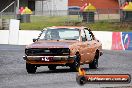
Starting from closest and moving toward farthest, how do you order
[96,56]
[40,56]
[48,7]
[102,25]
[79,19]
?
[40,56], [96,56], [102,25], [79,19], [48,7]

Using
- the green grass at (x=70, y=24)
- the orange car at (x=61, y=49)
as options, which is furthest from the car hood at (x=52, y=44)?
the green grass at (x=70, y=24)

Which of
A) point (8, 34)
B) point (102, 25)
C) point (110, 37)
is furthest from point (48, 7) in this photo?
point (110, 37)

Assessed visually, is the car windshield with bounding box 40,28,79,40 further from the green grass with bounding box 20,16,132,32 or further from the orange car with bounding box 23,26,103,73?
the green grass with bounding box 20,16,132,32

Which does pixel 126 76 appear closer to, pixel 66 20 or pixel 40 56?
pixel 40 56

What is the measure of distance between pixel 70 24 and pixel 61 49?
37369 mm

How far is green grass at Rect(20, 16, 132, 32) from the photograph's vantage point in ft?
180

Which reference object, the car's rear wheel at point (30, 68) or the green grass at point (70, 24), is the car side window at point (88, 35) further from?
the green grass at point (70, 24)

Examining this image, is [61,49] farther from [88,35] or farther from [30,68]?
[88,35]

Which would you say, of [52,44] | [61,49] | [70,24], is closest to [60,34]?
[52,44]

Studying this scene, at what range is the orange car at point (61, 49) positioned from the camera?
19266 millimetres

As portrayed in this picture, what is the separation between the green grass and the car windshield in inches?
1302

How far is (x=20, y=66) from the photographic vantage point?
2317cm

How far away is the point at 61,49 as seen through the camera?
63.3ft

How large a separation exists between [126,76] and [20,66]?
1338 cm
